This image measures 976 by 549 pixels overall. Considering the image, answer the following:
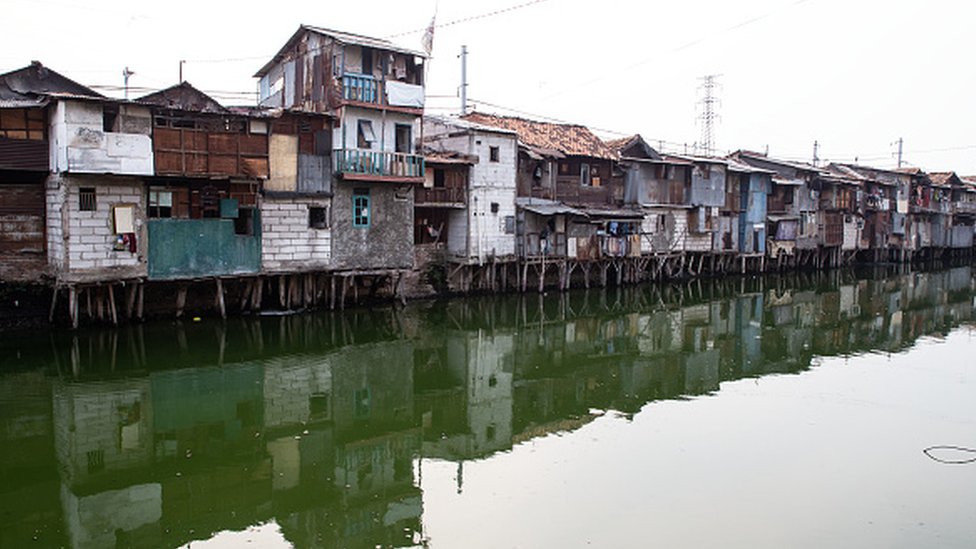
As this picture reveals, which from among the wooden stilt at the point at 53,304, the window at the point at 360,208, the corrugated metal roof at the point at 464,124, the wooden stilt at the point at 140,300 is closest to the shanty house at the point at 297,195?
the window at the point at 360,208

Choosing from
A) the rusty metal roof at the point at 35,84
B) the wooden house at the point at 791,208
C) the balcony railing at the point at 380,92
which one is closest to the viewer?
the rusty metal roof at the point at 35,84

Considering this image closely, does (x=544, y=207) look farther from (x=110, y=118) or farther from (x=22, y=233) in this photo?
(x=22, y=233)

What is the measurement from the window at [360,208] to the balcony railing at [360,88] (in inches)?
122

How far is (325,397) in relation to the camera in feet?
52.7

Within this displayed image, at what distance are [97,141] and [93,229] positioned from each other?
2.35 metres

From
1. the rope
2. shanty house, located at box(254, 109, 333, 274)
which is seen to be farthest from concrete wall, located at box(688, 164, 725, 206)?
the rope

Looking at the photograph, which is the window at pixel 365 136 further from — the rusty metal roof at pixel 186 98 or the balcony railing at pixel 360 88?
the rusty metal roof at pixel 186 98

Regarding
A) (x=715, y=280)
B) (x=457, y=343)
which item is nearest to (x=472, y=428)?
(x=457, y=343)

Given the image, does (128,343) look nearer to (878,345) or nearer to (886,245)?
(878,345)

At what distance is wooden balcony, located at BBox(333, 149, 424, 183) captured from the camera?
24.7m

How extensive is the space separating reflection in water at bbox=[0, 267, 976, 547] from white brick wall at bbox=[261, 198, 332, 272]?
1893mm

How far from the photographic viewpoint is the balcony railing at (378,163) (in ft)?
81.0

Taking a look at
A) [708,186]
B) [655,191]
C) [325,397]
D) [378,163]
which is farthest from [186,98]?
[708,186]

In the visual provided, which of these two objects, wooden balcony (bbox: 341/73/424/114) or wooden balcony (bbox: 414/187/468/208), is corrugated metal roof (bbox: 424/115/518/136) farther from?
wooden balcony (bbox: 341/73/424/114)
